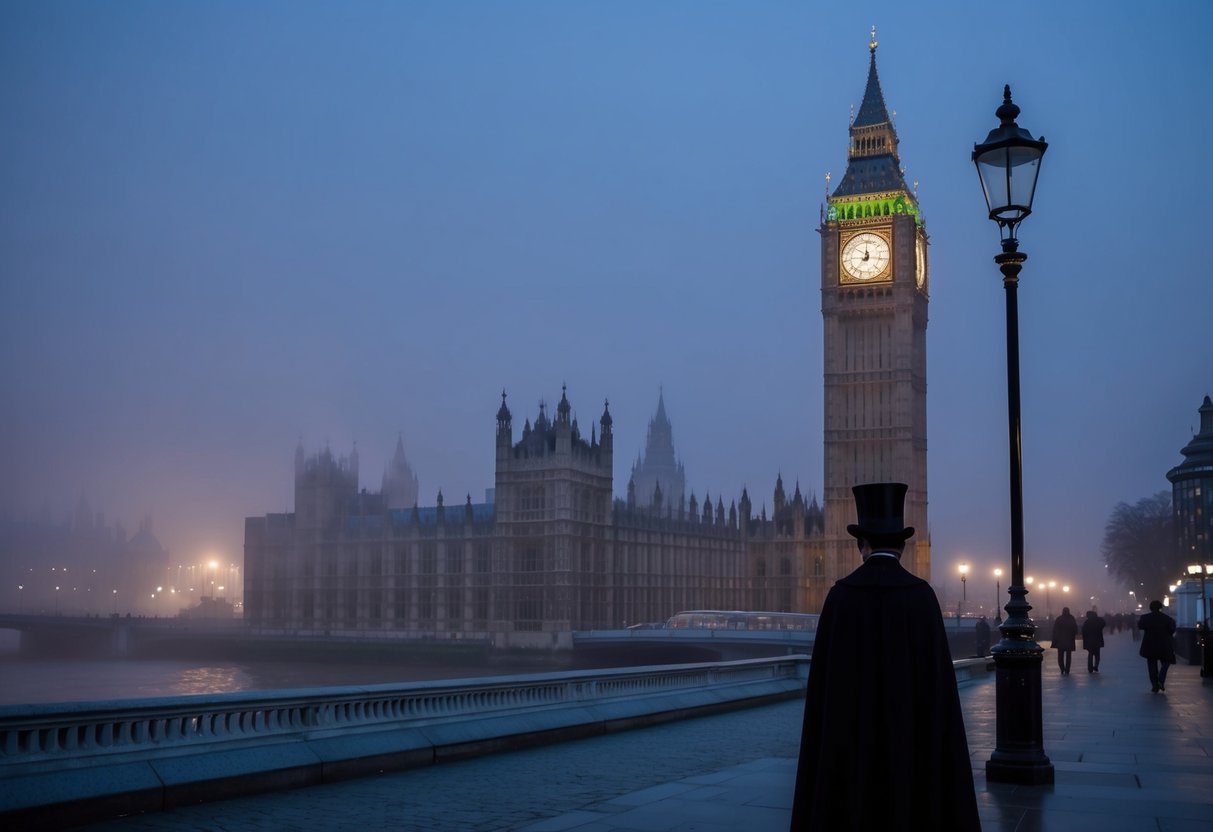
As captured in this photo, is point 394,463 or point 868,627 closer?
point 868,627

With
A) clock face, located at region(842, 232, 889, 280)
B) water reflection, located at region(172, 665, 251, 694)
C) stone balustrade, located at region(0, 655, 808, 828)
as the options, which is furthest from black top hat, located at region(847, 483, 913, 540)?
clock face, located at region(842, 232, 889, 280)

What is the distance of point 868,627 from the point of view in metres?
5.49

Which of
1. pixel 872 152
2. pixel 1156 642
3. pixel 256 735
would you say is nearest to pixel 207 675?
pixel 872 152

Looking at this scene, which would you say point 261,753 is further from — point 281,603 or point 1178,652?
point 281,603

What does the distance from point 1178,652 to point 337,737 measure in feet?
114

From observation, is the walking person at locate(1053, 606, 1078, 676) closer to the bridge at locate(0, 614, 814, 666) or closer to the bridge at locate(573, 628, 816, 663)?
the bridge at locate(0, 614, 814, 666)

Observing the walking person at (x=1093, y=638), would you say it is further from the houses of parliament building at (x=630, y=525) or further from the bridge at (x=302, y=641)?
the houses of parliament building at (x=630, y=525)

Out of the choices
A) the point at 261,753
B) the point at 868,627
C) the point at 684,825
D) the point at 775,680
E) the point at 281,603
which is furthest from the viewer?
the point at 281,603

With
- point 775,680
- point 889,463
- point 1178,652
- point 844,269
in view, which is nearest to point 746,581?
point 889,463

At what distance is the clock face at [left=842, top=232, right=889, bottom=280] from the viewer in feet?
271

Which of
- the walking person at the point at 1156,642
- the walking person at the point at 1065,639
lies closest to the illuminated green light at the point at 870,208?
the walking person at the point at 1065,639

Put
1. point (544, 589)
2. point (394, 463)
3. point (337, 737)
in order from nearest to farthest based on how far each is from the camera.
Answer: point (337, 737)
point (544, 589)
point (394, 463)

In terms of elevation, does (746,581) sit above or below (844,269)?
below

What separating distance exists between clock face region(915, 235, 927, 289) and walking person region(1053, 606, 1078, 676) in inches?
2195
